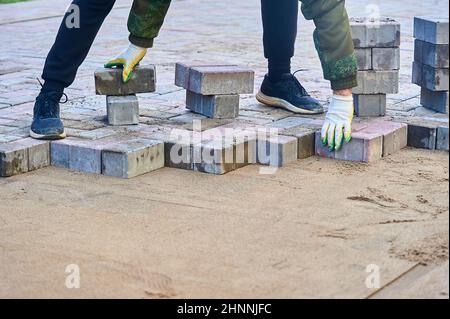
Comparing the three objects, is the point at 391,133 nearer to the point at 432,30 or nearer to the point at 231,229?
the point at 432,30

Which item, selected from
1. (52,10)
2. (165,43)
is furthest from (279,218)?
(52,10)

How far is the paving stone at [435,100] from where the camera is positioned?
590cm

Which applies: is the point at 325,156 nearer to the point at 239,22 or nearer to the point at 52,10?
the point at 239,22

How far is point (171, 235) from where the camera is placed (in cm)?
412

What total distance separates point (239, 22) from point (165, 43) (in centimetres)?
184

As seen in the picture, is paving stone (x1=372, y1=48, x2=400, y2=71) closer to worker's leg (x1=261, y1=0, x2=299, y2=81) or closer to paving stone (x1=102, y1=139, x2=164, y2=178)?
worker's leg (x1=261, y1=0, x2=299, y2=81)

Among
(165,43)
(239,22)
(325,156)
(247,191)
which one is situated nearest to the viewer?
(247,191)

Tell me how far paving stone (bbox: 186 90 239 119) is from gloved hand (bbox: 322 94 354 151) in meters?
0.66

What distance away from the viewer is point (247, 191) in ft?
15.7

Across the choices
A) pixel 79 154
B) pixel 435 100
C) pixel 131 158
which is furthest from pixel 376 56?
pixel 79 154

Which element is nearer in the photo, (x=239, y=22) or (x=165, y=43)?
(x=165, y=43)

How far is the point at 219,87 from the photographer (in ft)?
19.0
